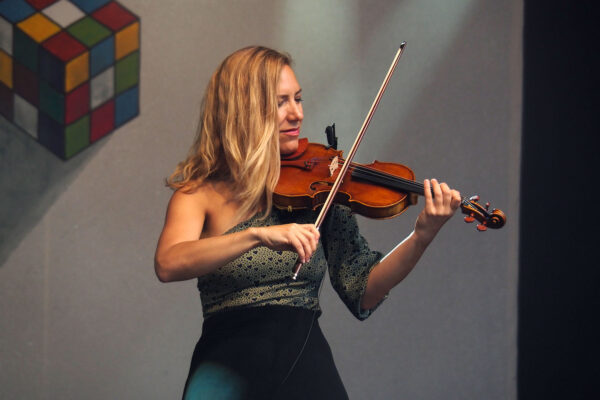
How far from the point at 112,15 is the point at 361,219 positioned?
1.28 m

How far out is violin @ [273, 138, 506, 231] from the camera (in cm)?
152

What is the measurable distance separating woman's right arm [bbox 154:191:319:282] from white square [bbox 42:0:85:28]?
4.86ft

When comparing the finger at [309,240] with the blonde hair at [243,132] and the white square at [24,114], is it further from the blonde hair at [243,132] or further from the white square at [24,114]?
the white square at [24,114]

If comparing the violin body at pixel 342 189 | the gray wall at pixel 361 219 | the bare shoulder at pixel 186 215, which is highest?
the violin body at pixel 342 189

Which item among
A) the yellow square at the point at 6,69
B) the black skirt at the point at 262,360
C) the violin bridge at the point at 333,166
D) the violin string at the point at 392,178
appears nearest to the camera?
the black skirt at the point at 262,360

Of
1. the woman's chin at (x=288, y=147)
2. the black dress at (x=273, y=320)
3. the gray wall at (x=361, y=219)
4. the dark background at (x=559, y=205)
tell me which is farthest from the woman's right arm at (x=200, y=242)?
the dark background at (x=559, y=205)

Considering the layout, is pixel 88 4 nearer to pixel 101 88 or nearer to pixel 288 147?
pixel 101 88

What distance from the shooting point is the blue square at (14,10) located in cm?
271

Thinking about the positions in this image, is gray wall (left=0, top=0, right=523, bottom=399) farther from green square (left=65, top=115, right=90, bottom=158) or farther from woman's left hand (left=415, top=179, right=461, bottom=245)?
woman's left hand (left=415, top=179, right=461, bottom=245)

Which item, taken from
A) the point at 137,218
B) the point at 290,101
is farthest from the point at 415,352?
the point at 290,101

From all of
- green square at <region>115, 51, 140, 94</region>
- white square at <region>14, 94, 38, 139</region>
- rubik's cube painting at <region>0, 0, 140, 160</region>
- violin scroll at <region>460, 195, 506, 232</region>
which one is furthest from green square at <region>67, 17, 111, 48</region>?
violin scroll at <region>460, 195, 506, 232</region>

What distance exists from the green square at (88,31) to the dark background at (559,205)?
5.70ft

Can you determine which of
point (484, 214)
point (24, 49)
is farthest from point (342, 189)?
point (24, 49)

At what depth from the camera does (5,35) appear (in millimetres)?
2703
